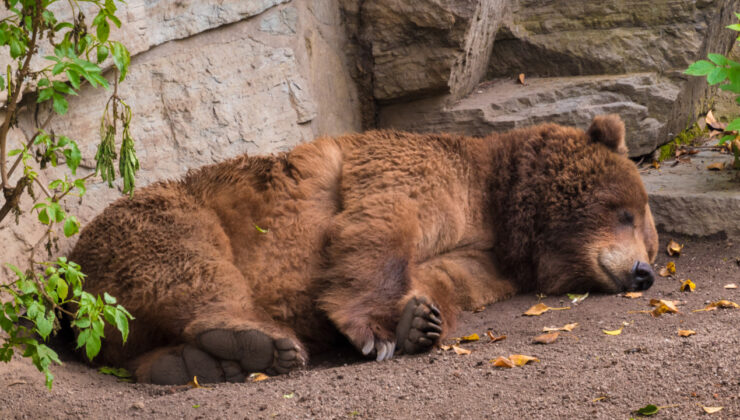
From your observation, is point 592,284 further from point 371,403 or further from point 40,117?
point 40,117

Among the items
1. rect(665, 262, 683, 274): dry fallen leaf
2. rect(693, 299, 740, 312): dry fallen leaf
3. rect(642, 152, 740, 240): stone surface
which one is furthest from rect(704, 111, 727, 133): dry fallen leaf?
rect(693, 299, 740, 312): dry fallen leaf

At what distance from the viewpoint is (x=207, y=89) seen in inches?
213

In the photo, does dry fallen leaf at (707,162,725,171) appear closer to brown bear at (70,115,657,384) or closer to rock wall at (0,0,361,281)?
brown bear at (70,115,657,384)

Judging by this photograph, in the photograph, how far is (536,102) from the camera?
684cm

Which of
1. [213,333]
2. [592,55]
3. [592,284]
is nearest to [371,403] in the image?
[213,333]

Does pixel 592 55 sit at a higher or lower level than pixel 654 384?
higher

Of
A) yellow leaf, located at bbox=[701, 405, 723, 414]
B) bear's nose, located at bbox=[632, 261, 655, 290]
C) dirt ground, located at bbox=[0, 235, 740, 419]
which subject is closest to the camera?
yellow leaf, located at bbox=[701, 405, 723, 414]

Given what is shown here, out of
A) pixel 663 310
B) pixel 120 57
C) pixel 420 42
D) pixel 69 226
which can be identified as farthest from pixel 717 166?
pixel 69 226

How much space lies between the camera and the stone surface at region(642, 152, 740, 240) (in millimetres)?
5605

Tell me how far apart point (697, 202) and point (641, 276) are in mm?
1338

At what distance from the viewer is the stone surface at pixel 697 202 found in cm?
561

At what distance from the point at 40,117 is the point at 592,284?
366 centimetres

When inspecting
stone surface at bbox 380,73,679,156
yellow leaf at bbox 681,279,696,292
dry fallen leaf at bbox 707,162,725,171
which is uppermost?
stone surface at bbox 380,73,679,156

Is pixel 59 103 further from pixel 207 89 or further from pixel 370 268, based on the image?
pixel 207 89
